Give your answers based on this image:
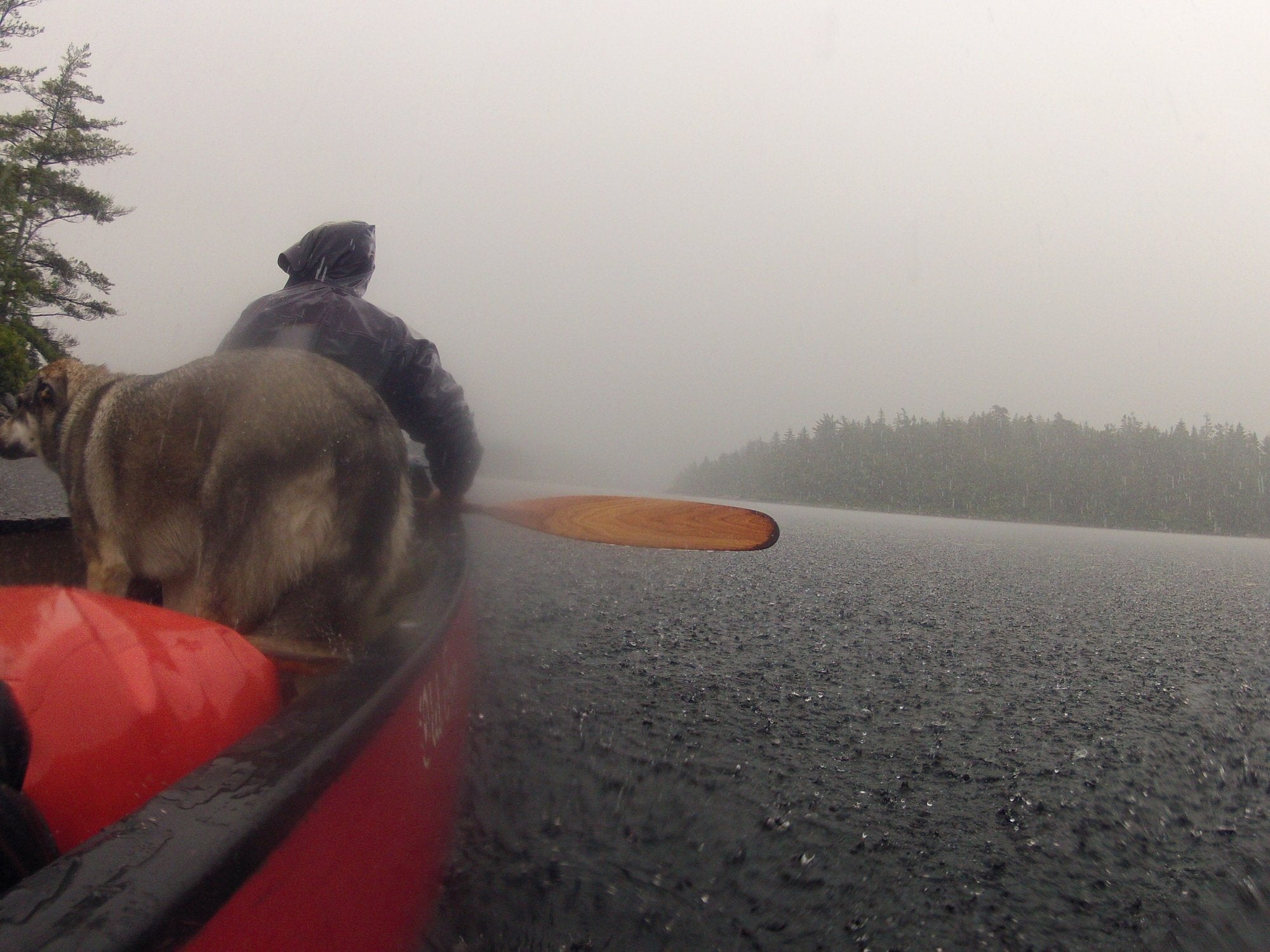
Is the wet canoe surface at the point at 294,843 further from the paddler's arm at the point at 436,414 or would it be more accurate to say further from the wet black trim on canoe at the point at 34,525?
the wet black trim on canoe at the point at 34,525

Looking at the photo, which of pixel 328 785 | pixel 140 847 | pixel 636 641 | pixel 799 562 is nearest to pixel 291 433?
pixel 328 785

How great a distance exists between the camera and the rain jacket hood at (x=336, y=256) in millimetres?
2371

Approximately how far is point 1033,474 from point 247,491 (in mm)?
68225

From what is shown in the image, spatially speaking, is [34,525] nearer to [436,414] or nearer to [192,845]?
[436,414]

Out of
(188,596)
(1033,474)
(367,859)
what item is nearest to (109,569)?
(188,596)

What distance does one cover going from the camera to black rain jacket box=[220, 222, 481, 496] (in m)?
2.15

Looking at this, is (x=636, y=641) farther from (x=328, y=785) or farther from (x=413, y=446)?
(x=328, y=785)

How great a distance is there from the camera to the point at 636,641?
313 centimetres

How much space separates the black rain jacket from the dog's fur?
0.49 meters

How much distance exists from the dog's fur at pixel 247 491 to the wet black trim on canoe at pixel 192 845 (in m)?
0.48

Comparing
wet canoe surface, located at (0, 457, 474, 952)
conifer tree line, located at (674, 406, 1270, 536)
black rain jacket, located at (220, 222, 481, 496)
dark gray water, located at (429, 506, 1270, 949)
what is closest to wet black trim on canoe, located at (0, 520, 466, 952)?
wet canoe surface, located at (0, 457, 474, 952)

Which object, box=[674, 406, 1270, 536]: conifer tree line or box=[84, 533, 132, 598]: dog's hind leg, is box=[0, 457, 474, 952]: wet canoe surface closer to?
box=[84, 533, 132, 598]: dog's hind leg

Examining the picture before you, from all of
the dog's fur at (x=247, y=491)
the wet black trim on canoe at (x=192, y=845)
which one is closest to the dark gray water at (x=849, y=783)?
the wet black trim on canoe at (x=192, y=845)

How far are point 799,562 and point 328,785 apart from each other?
6.33m
